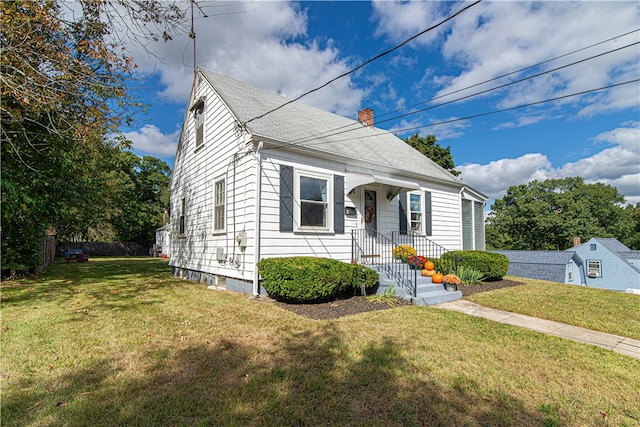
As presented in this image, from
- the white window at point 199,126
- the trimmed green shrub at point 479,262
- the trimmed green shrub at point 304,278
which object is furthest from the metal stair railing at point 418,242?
the white window at point 199,126

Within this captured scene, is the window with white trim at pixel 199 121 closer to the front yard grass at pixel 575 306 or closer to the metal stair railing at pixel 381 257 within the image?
the metal stair railing at pixel 381 257

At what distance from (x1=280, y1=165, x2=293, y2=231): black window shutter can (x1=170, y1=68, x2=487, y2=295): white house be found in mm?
24

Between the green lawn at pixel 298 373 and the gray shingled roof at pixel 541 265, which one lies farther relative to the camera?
the gray shingled roof at pixel 541 265

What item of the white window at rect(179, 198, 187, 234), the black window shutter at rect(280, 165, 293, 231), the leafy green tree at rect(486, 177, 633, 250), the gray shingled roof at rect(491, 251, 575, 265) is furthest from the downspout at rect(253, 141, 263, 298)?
the leafy green tree at rect(486, 177, 633, 250)

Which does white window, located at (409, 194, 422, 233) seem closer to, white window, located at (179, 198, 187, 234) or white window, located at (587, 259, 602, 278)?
white window, located at (179, 198, 187, 234)

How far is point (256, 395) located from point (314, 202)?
224 inches

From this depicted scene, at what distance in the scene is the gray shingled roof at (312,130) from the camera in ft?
26.8

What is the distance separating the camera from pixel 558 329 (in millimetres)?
5207

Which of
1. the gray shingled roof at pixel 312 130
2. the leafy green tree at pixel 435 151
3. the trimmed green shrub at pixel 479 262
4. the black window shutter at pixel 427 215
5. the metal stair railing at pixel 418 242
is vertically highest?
the leafy green tree at pixel 435 151

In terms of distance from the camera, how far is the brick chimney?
13.8m

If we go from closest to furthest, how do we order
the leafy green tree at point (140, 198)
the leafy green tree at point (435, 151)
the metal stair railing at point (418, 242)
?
1. the metal stair railing at point (418, 242)
2. the leafy green tree at point (435, 151)
3. the leafy green tree at point (140, 198)

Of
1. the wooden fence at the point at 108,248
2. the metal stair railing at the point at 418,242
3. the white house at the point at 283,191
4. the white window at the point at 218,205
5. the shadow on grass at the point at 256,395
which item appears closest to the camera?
the shadow on grass at the point at 256,395

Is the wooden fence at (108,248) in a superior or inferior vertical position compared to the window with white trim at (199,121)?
inferior

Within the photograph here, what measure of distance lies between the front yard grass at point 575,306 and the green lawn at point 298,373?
154 centimetres
